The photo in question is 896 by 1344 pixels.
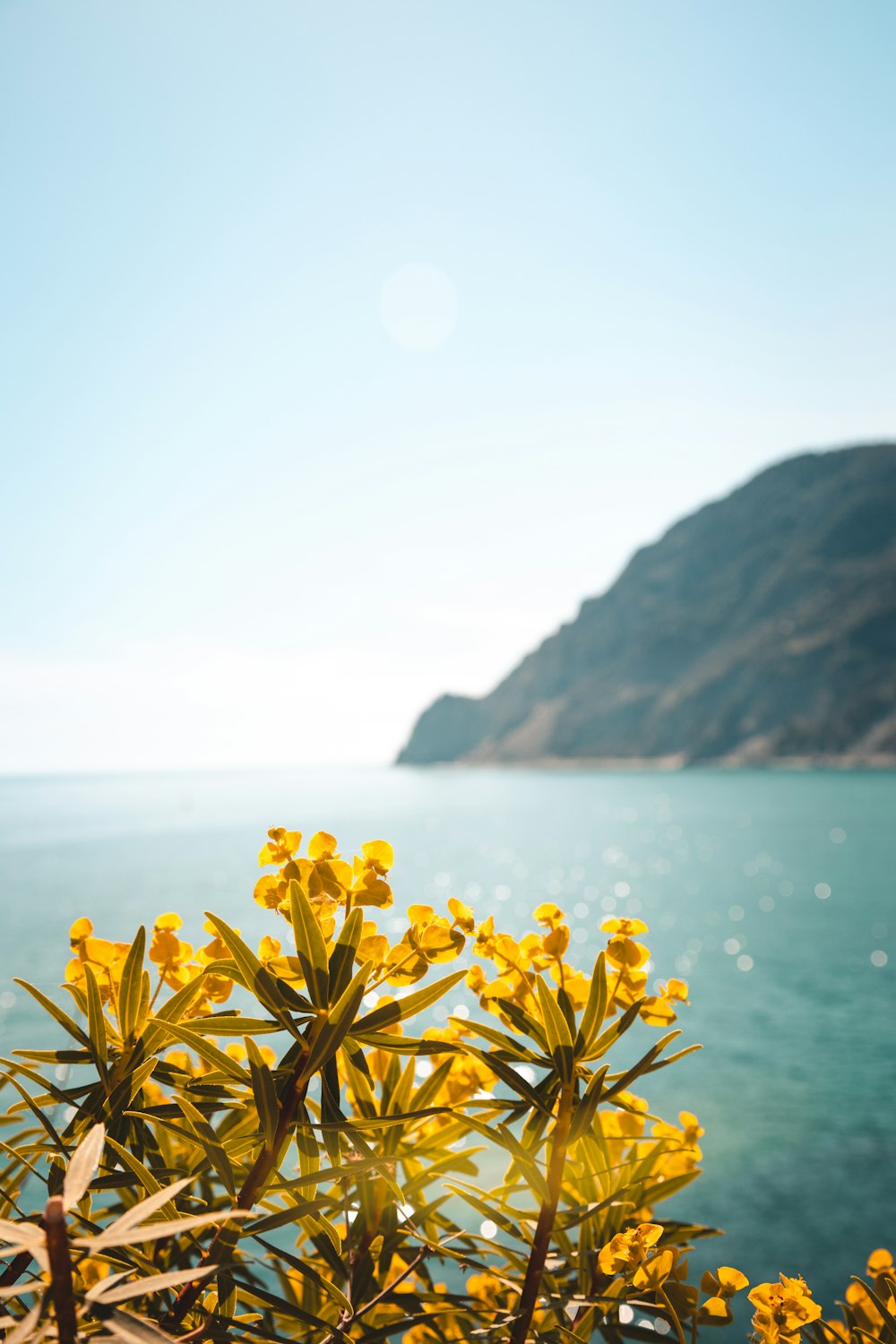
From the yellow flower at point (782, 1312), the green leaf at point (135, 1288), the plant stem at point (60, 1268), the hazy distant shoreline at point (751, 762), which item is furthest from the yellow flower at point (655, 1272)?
the hazy distant shoreline at point (751, 762)

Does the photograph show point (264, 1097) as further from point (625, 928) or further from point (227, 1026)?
point (625, 928)

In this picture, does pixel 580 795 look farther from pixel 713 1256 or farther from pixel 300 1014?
pixel 300 1014

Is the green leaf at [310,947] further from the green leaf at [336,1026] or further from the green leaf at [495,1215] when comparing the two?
the green leaf at [495,1215]

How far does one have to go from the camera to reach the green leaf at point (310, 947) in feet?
3.04

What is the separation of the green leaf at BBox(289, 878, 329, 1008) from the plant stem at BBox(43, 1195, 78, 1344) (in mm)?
356

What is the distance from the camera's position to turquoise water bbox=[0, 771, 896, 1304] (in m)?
15.0

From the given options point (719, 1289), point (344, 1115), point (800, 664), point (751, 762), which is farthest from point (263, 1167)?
point (800, 664)

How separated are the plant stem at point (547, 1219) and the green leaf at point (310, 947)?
0.39 m

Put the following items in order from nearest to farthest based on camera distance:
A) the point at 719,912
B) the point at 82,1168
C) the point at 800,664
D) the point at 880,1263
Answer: the point at 82,1168, the point at 880,1263, the point at 719,912, the point at 800,664

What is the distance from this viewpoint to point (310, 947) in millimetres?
958

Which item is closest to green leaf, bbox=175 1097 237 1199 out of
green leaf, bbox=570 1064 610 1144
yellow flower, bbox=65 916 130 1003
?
yellow flower, bbox=65 916 130 1003

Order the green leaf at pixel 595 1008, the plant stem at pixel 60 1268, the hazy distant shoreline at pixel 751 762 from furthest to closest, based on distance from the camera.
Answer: the hazy distant shoreline at pixel 751 762
the green leaf at pixel 595 1008
the plant stem at pixel 60 1268

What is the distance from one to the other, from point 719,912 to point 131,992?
165ft

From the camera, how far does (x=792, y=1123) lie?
1769cm
